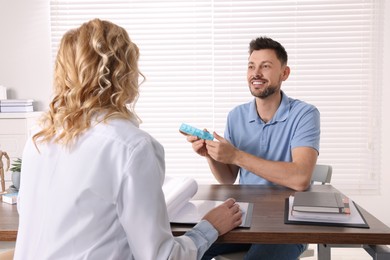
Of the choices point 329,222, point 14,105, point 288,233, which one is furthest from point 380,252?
point 14,105

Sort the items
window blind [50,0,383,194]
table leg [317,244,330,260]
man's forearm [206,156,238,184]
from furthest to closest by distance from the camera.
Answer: window blind [50,0,383,194], man's forearm [206,156,238,184], table leg [317,244,330,260]

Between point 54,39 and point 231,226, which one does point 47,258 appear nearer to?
point 231,226

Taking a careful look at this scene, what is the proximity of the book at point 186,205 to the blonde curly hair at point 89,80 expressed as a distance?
41cm

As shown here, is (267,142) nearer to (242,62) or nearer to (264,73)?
(264,73)

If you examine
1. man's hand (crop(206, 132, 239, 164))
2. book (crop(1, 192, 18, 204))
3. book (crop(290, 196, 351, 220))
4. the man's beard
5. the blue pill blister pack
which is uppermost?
the man's beard

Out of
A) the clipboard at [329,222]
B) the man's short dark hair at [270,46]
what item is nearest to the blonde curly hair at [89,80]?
the clipboard at [329,222]

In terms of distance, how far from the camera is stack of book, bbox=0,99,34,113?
3.50 m

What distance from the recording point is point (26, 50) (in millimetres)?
3881

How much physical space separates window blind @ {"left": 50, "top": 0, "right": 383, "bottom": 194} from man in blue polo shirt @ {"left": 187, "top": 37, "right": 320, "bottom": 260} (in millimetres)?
1339

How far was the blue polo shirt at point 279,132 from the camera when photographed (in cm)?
218

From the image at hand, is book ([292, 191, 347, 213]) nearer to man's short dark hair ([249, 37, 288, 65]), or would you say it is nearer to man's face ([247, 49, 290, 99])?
man's face ([247, 49, 290, 99])

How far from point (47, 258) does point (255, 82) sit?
5.19ft

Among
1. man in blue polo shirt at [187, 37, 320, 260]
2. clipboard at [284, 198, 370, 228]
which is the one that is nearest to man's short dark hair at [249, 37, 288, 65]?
man in blue polo shirt at [187, 37, 320, 260]

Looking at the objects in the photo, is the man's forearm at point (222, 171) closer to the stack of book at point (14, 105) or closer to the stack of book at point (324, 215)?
the stack of book at point (324, 215)
